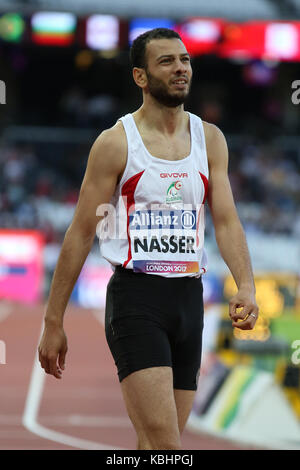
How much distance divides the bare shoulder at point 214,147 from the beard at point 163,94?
23 cm

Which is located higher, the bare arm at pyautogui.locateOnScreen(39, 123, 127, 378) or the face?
the face

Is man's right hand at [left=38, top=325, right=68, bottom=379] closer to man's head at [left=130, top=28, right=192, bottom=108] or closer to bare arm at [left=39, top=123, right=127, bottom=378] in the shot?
bare arm at [left=39, top=123, right=127, bottom=378]

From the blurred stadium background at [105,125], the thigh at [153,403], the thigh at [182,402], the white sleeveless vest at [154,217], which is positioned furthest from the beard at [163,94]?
A: the blurred stadium background at [105,125]

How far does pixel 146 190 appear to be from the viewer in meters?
4.36

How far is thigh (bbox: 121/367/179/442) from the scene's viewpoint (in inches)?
162

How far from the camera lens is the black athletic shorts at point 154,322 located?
4246mm

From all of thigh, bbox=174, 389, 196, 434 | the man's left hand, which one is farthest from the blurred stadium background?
the man's left hand

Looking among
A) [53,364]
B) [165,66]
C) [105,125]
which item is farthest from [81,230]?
[105,125]

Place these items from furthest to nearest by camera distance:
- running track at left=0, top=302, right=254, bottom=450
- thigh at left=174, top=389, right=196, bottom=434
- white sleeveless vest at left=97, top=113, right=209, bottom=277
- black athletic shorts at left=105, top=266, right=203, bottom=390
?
running track at left=0, top=302, right=254, bottom=450 < thigh at left=174, top=389, right=196, bottom=434 < white sleeveless vest at left=97, top=113, right=209, bottom=277 < black athletic shorts at left=105, top=266, right=203, bottom=390

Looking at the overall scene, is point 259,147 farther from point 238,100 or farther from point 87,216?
point 87,216

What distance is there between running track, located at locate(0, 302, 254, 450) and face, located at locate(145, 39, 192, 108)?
406cm

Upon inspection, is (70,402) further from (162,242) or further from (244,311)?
(244,311)

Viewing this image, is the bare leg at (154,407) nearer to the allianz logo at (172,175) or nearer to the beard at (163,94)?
Answer: the allianz logo at (172,175)

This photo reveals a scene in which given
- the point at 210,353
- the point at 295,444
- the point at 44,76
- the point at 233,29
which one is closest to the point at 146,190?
the point at 295,444
